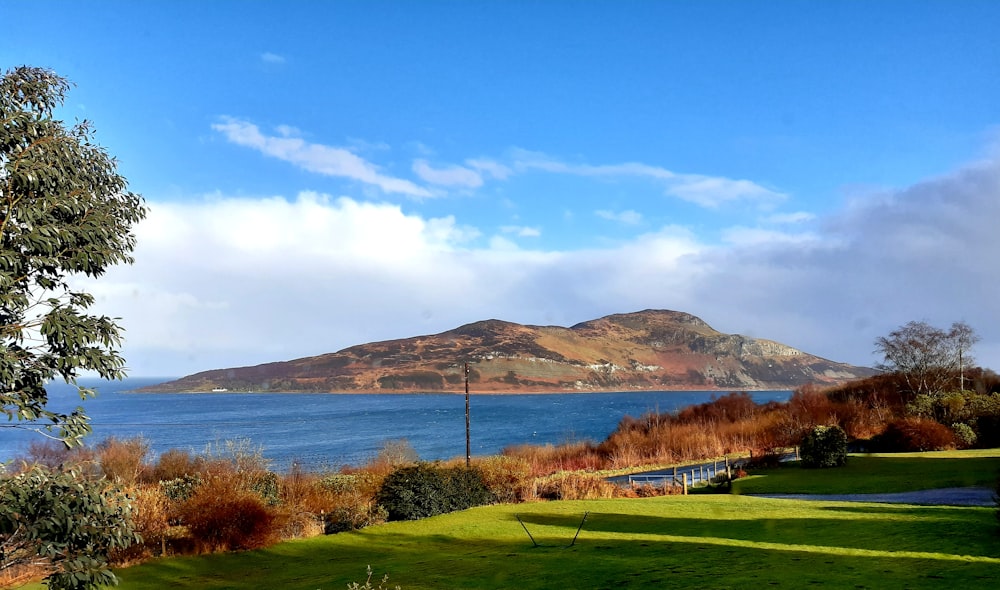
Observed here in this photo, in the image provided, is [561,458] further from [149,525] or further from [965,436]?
[149,525]

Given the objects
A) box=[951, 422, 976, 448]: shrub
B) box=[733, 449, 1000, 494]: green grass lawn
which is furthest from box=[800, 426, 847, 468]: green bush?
box=[951, 422, 976, 448]: shrub

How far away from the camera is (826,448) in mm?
30469

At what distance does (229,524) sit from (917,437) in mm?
32962

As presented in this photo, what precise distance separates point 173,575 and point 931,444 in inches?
1379

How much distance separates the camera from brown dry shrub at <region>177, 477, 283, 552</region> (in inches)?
731

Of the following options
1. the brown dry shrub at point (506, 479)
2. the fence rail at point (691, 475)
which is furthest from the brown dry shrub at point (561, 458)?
the brown dry shrub at point (506, 479)

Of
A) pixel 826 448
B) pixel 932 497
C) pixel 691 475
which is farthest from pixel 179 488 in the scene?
pixel 826 448

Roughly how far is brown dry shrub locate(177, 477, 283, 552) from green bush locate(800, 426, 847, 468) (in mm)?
23081

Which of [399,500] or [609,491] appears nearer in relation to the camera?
[399,500]

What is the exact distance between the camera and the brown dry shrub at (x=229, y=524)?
60.9ft

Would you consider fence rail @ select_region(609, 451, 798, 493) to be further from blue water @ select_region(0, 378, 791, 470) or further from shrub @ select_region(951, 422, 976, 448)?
blue water @ select_region(0, 378, 791, 470)

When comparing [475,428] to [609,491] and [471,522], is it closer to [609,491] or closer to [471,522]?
[609,491]

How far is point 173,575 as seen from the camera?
1581 centimetres

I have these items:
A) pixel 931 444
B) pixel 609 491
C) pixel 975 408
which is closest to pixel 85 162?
pixel 609 491
